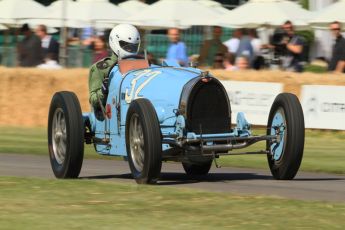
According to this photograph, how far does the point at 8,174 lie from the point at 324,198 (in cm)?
406

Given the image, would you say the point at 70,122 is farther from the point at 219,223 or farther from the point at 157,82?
the point at 219,223

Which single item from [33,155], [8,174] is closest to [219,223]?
[8,174]

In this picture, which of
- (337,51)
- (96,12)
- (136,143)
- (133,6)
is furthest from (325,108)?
(133,6)

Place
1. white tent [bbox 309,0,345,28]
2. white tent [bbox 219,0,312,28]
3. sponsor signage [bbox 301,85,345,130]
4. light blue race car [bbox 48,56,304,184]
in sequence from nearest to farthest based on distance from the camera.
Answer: light blue race car [bbox 48,56,304,184]
sponsor signage [bbox 301,85,345,130]
white tent [bbox 309,0,345,28]
white tent [bbox 219,0,312,28]

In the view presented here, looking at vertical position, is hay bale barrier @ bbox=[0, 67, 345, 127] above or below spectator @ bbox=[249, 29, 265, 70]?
below

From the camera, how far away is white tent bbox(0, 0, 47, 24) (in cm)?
3052

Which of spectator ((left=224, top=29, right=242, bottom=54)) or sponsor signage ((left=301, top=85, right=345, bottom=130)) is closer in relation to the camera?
sponsor signage ((left=301, top=85, right=345, bottom=130))

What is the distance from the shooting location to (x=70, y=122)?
11914 millimetres

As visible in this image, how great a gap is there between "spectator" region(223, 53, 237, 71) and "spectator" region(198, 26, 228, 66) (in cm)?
14

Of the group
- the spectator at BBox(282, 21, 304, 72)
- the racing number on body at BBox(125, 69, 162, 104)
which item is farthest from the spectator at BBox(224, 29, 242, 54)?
the racing number on body at BBox(125, 69, 162, 104)

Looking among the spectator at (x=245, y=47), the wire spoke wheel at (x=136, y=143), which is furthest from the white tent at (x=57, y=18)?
the wire spoke wheel at (x=136, y=143)

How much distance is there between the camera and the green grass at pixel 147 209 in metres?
8.41

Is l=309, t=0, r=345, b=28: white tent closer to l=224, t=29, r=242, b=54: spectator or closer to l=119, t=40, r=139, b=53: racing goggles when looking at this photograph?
l=224, t=29, r=242, b=54: spectator

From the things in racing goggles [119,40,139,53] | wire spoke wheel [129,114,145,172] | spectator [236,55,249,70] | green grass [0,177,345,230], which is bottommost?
green grass [0,177,345,230]
